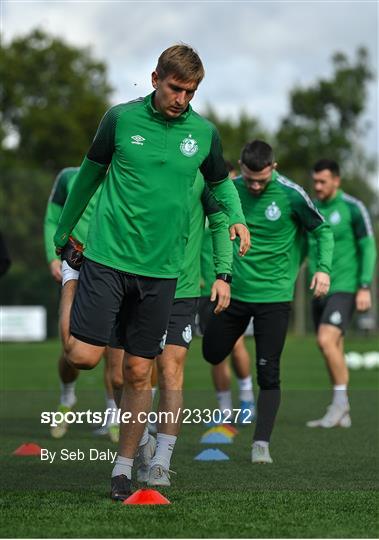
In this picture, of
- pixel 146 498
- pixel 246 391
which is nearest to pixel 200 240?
pixel 146 498

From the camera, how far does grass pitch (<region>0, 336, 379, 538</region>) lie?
550 centimetres

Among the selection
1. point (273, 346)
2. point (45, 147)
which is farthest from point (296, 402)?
point (45, 147)

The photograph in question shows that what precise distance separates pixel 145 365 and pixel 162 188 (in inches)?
40.4

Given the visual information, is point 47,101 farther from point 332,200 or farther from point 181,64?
point 181,64

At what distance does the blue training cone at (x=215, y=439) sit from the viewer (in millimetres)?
9852

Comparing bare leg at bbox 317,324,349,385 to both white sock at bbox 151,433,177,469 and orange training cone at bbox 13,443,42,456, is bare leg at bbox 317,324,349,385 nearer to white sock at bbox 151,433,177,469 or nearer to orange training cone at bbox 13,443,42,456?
orange training cone at bbox 13,443,42,456

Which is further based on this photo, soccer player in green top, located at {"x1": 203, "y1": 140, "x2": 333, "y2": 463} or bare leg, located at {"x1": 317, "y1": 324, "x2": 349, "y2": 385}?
bare leg, located at {"x1": 317, "y1": 324, "x2": 349, "y2": 385}

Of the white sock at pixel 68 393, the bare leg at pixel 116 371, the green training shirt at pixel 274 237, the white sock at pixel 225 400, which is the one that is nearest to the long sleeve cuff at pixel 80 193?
the bare leg at pixel 116 371

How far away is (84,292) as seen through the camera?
6.44 metres

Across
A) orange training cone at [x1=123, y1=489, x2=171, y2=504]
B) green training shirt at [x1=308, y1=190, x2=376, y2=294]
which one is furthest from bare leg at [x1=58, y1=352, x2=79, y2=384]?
orange training cone at [x1=123, y1=489, x2=171, y2=504]

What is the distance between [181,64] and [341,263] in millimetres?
6256

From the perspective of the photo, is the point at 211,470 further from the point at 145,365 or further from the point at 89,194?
the point at 89,194

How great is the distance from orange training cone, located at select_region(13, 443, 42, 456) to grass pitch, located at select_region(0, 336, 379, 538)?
110mm

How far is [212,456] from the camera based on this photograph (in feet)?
28.5
